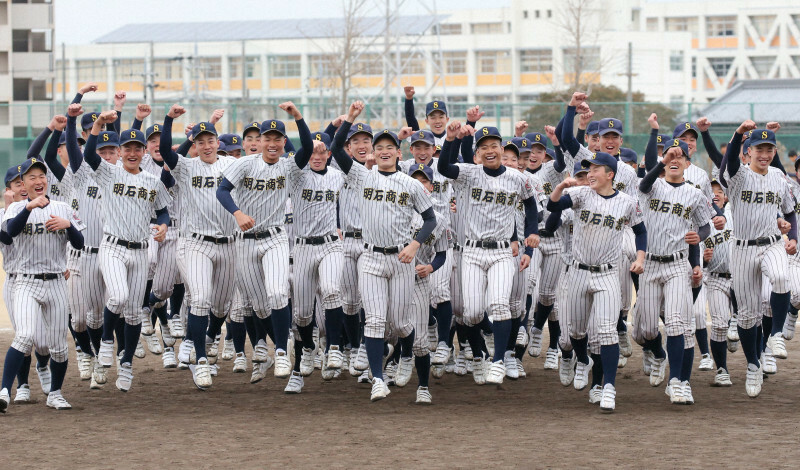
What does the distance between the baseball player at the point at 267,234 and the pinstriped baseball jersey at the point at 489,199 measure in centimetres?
139

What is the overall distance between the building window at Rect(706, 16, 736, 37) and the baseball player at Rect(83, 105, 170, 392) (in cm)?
8003

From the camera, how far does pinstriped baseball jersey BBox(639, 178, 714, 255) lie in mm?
9055

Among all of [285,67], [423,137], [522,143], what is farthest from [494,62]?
[423,137]

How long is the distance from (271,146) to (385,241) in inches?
53.6

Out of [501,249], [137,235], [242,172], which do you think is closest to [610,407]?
[501,249]

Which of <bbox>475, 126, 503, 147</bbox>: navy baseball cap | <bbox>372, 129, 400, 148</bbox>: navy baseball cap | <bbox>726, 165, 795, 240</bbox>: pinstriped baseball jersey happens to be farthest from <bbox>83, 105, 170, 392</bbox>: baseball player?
<bbox>726, 165, 795, 240</bbox>: pinstriped baseball jersey

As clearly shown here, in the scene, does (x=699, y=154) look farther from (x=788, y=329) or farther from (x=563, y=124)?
(x=563, y=124)

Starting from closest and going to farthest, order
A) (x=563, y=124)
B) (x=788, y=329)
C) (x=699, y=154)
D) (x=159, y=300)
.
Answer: (x=563, y=124), (x=159, y=300), (x=788, y=329), (x=699, y=154)

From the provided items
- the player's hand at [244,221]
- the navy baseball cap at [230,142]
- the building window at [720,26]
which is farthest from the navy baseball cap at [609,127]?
the building window at [720,26]

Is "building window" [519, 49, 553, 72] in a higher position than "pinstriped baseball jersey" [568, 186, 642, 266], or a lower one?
higher

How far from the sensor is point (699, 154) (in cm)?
2994

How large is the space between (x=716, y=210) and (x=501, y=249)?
7.64ft

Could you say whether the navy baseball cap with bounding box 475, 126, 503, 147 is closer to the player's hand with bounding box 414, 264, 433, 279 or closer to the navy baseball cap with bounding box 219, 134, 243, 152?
the player's hand with bounding box 414, 264, 433, 279

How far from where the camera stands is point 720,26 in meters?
84.9
